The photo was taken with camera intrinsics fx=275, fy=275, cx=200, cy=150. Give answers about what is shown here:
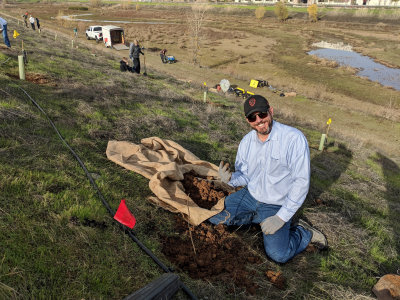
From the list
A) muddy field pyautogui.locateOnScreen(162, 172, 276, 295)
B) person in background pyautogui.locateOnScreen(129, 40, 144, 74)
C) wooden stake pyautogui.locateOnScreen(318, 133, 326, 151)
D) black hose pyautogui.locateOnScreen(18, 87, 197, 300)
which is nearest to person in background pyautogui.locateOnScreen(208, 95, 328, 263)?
muddy field pyautogui.locateOnScreen(162, 172, 276, 295)

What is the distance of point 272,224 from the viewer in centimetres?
312

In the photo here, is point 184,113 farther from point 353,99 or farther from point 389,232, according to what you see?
point 353,99

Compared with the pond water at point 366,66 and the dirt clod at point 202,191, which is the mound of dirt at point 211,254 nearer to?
the dirt clod at point 202,191

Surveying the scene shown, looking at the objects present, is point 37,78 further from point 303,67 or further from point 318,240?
point 303,67

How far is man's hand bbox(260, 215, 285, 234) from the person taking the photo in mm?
3106

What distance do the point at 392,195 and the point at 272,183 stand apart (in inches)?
212

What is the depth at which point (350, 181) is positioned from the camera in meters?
6.83

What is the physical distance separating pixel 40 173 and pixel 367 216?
518cm

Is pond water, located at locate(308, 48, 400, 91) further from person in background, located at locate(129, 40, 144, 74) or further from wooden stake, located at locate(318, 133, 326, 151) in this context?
person in background, located at locate(129, 40, 144, 74)

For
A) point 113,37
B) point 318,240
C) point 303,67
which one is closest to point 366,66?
point 303,67

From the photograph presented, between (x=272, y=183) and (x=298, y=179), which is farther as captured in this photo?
(x=272, y=183)

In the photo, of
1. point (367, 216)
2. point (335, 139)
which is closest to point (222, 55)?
point (335, 139)

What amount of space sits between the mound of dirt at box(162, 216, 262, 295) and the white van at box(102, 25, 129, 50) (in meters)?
25.2

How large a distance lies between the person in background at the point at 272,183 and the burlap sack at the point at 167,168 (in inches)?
13.4
